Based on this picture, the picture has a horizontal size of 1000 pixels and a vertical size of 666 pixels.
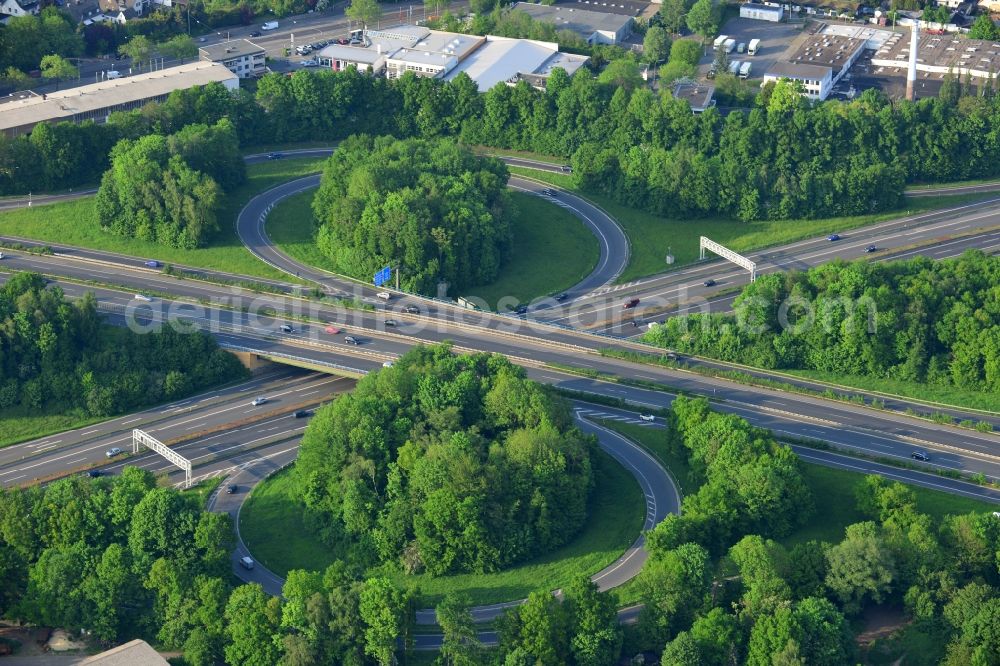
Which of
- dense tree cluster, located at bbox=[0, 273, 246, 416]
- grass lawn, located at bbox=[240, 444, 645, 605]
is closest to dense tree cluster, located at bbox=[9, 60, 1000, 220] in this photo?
dense tree cluster, located at bbox=[0, 273, 246, 416]

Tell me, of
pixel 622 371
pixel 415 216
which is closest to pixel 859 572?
pixel 622 371

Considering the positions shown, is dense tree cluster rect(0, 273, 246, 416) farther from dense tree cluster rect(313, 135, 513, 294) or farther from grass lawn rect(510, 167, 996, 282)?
grass lawn rect(510, 167, 996, 282)

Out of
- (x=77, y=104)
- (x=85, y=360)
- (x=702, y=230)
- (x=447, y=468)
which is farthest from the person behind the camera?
(x=77, y=104)

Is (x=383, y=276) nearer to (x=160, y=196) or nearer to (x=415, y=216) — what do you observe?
(x=415, y=216)

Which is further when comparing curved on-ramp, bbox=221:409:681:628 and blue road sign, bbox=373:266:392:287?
blue road sign, bbox=373:266:392:287

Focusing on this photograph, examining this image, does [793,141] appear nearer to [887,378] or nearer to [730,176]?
[730,176]

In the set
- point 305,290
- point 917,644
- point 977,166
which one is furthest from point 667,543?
point 977,166

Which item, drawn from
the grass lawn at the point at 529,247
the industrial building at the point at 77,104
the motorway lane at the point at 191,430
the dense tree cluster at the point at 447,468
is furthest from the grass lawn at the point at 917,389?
the industrial building at the point at 77,104
